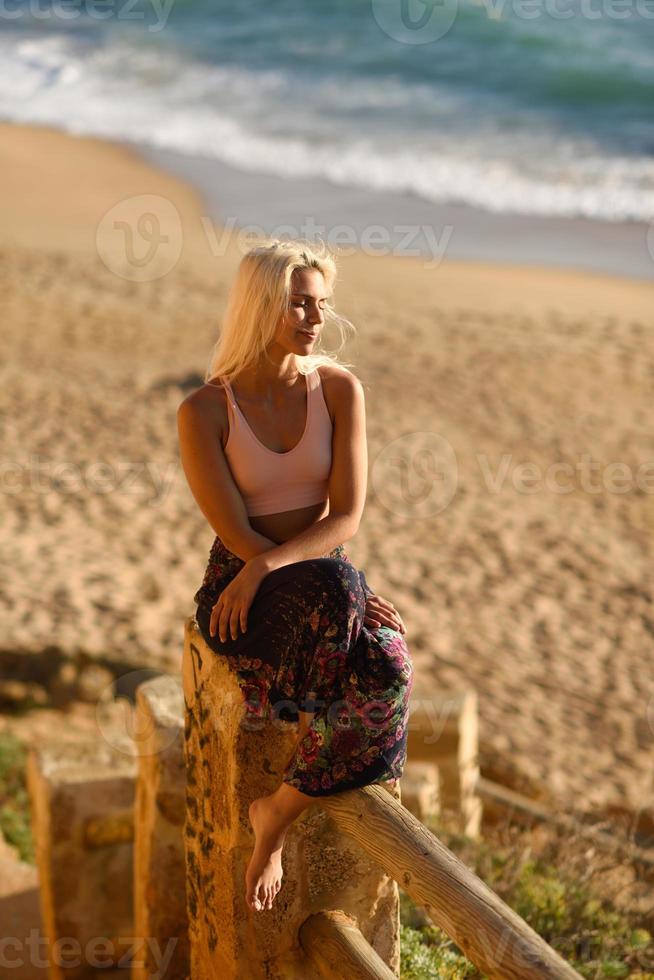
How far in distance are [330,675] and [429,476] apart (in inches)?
268

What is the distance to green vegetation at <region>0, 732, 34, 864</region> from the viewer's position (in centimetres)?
550

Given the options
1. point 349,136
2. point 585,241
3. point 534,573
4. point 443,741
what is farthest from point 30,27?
point 443,741

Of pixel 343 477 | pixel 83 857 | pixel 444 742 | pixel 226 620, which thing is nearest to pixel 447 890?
pixel 226 620

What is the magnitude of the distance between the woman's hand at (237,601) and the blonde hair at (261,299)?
47 cm

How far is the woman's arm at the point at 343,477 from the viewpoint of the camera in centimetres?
275

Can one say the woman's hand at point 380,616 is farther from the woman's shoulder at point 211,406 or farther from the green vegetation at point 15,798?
the green vegetation at point 15,798

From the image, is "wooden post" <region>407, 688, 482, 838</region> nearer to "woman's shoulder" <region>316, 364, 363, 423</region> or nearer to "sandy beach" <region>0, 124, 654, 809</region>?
"sandy beach" <region>0, 124, 654, 809</region>

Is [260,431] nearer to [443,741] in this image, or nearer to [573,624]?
[443,741]

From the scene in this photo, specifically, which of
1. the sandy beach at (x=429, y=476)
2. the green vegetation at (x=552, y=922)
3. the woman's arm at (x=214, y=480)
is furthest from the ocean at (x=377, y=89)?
the woman's arm at (x=214, y=480)

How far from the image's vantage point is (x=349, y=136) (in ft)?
66.6

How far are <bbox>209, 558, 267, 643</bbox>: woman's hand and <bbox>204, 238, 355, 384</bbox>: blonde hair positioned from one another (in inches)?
18.5

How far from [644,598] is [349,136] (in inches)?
560

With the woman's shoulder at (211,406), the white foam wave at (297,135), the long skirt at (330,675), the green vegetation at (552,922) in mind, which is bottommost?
the green vegetation at (552,922)

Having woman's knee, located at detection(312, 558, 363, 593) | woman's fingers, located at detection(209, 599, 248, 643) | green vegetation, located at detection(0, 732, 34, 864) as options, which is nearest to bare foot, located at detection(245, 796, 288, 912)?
woman's fingers, located at detection(209, 599, 248, 643)
